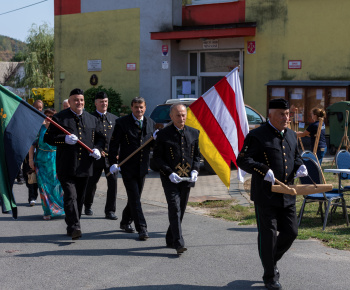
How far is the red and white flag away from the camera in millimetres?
9297

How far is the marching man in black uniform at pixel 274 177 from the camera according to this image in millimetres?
6180

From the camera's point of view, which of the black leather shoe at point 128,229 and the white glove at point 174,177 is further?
the black leather shoe at point 128,229

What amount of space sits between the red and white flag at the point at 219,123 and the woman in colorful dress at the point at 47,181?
2.48 metres

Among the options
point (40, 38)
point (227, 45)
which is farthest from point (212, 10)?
point (40, 38)

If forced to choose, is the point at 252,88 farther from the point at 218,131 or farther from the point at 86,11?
the point at 218,131

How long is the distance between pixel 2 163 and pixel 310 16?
1539 centimetres

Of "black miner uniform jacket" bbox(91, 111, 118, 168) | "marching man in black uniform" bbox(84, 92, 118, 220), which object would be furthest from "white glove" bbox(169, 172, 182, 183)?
"black miner uniform jacket" bbox(91, 111, 118, 168)

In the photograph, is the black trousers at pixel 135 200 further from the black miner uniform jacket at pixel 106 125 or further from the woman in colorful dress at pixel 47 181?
the woman in colorful dress at pixel 47 181

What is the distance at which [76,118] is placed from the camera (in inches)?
347

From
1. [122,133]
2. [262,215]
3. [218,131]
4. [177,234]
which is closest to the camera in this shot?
[262,215]

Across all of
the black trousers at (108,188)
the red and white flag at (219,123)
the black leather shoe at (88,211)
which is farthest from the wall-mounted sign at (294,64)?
the black leather shoe at (88,211)

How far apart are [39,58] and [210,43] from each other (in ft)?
90.6

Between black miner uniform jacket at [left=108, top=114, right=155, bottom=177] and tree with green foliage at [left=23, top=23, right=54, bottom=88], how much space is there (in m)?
41.1

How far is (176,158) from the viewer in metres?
7.82
